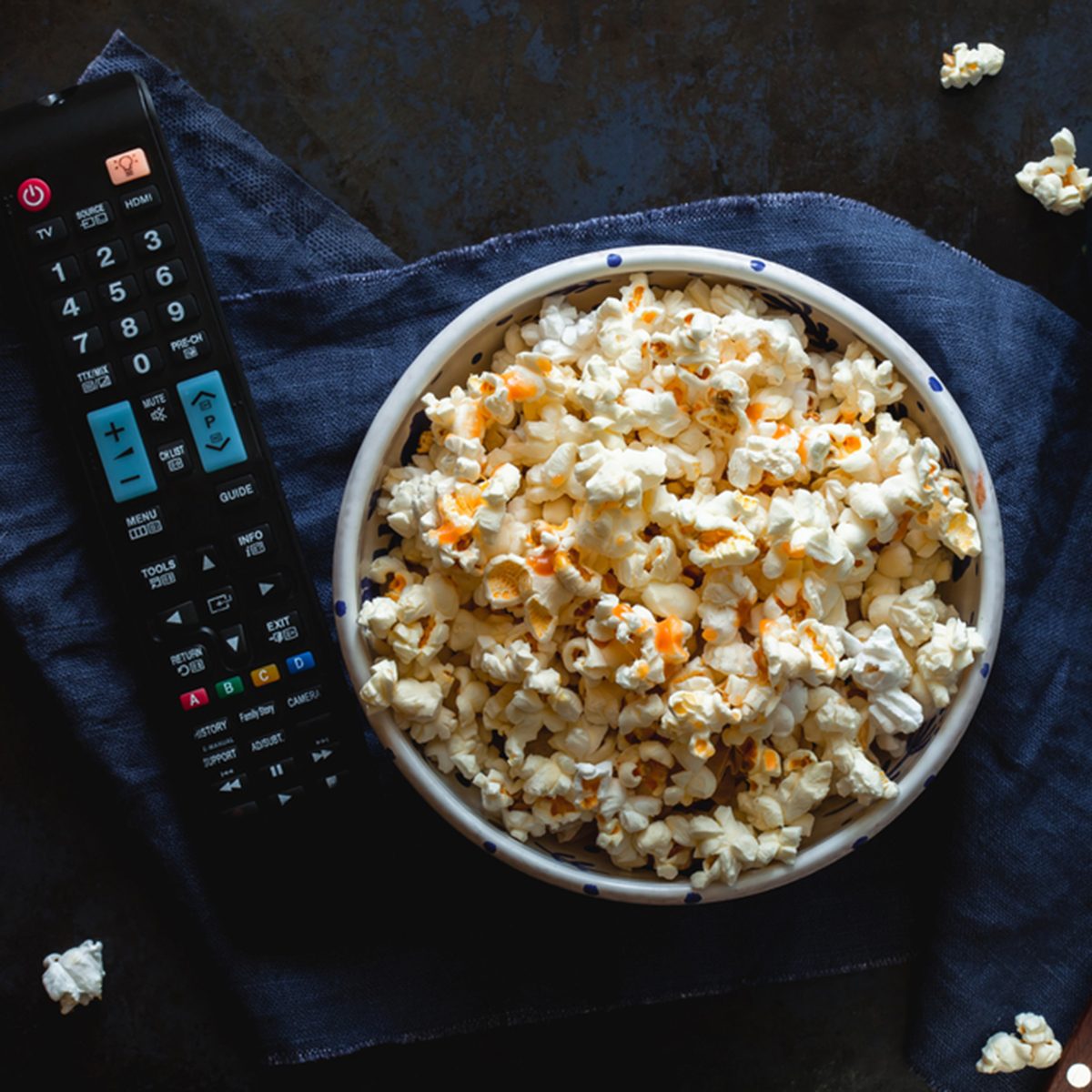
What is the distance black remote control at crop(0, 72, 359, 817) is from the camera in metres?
0.92

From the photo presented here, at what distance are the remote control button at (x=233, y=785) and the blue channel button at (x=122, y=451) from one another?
240 millimetres

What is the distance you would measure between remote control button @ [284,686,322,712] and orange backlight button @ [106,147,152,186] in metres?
0.43

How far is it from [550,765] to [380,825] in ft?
0.86

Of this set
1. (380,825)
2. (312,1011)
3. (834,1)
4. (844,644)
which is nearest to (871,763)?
(844,644)

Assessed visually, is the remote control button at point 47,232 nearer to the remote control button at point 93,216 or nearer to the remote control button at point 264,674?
the remote control button at point 93,216

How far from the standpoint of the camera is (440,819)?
1028 mm

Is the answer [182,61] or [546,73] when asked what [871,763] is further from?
[182,61]

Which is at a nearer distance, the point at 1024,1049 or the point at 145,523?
the point at 145,523

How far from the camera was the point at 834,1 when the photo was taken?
1.06 metres

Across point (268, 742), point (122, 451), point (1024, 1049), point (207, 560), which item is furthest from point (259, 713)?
point (1024, 1049)

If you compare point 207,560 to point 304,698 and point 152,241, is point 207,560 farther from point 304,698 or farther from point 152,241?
point 152,241

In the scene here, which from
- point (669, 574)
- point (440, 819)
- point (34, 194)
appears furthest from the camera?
point (440, 819)

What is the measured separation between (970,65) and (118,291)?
760mm

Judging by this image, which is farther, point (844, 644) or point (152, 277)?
point (152, 277)
